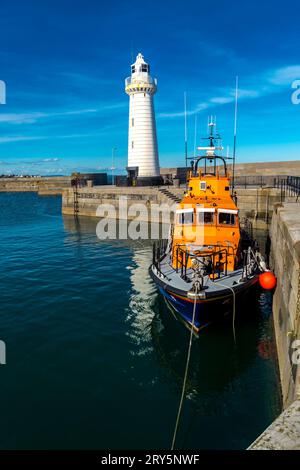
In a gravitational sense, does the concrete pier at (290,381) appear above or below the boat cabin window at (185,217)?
below

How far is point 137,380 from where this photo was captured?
27.4ft

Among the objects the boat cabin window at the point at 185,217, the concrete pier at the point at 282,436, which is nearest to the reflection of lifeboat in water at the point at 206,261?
the boat cabin window at the point at 185,217

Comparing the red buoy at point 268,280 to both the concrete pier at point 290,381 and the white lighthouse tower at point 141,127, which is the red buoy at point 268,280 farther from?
the white lighthouse tower at point 141,127

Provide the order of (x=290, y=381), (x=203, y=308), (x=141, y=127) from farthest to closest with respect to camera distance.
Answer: (x=141, y=127), (x=203, y=308), (x=290, y=381)

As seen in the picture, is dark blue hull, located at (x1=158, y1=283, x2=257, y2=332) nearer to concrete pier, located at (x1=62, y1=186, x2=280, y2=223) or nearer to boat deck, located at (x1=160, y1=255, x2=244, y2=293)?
boat deck, located at (x1=160, y1=255, x2=244, y2=293)

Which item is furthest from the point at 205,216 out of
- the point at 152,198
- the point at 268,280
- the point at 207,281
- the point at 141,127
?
the point at 141,127

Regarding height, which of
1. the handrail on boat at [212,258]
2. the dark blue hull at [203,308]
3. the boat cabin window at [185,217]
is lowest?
the dark blue hull at [203,308]

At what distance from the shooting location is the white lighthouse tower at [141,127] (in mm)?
34281

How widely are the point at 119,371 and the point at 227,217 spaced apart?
718 centimetres

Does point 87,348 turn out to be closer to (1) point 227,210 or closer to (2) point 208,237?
(2) point 208,237

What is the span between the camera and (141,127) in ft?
113

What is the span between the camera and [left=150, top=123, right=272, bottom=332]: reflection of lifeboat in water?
9.75 m

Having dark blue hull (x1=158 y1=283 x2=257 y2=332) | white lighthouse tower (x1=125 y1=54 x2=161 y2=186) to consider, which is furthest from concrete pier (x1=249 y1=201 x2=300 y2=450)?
white lighthouse tower (x1=125 y1=54 x2=161 y2=186)

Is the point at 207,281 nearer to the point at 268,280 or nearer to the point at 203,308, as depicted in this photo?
the point at 203,308
